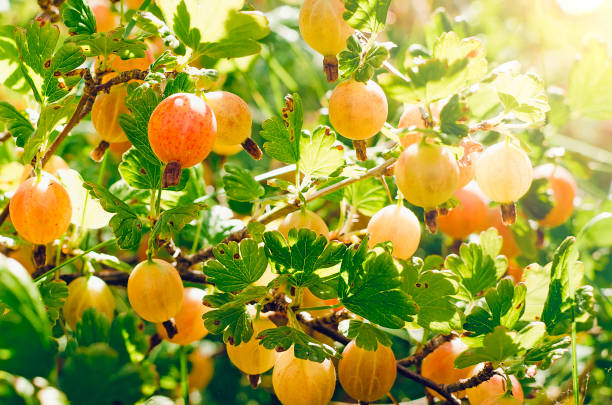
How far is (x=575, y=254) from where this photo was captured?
66 cm

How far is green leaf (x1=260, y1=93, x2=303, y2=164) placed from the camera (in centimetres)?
64

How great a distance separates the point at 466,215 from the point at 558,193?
0.21 meters

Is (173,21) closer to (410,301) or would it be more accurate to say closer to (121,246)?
(121,246)

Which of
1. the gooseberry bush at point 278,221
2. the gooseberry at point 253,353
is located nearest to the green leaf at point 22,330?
the gooseberry bush at point 278,221

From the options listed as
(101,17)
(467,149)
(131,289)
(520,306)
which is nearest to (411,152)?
(467,149)

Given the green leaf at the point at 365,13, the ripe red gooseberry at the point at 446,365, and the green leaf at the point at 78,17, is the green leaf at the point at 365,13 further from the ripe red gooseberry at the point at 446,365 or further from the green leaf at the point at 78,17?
the ripe red gooseberry at the point at 446,365

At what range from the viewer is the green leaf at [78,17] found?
596mm

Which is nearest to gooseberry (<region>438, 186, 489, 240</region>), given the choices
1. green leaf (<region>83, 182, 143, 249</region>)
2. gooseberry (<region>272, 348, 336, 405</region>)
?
gooseberry (<region>272, 348, 336, 405</region>)

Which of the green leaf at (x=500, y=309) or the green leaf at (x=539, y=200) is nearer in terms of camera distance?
the green leaf at (x=500, y=309)

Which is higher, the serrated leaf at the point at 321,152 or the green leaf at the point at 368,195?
the serrated leaf at the point at 321,152

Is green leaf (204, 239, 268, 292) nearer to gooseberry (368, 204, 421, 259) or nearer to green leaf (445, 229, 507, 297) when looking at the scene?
gooseberry (368, 204, 421, 259)

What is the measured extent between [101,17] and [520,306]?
90 cm

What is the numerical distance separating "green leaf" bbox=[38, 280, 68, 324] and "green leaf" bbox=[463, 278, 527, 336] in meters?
0.49

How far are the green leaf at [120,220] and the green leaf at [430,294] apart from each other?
0.33 meters
